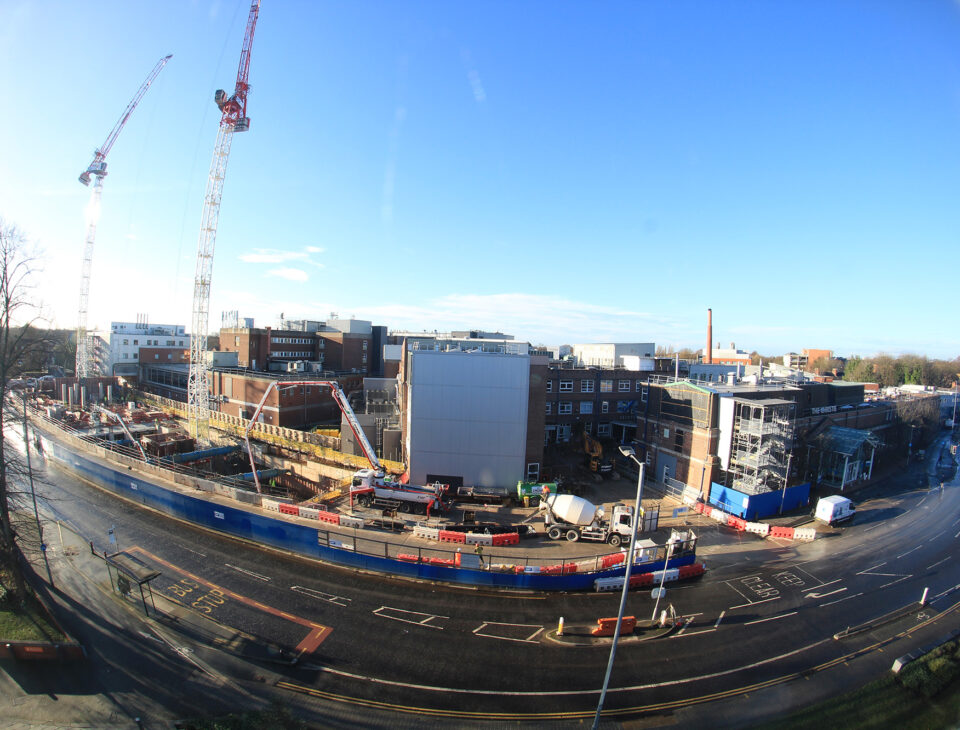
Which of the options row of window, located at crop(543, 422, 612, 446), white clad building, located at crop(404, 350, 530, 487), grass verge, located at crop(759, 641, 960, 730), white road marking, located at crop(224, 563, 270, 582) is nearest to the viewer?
grass verge, located at crop(759, 641, 960, 730)

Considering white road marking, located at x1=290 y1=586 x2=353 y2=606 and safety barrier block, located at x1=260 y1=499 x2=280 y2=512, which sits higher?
safety barrier block, located at x1=260 y1=499 x2=280 y2=512

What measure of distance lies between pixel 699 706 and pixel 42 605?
2522cm

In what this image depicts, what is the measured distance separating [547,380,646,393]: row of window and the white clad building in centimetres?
1269

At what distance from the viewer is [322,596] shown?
61.7ft

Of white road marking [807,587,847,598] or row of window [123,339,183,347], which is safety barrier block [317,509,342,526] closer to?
white road marking [807,587,847,598]

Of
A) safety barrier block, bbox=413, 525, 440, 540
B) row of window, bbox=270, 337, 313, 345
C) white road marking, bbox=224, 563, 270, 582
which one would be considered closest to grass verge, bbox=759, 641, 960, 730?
safety barrier block, bbox=413, 525, 440, 540

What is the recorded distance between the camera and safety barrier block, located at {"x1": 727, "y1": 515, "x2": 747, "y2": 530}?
27.8 m

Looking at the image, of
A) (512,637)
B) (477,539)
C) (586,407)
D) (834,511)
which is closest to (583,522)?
(477,539)

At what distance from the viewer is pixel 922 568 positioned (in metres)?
23.5

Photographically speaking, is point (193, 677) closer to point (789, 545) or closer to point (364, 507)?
point (364, 507)

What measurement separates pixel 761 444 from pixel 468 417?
21.9 m

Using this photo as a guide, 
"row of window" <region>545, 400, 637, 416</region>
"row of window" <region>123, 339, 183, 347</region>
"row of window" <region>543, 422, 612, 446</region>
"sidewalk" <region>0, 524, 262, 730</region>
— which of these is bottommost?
"sidewalk" <region>0, 524, 262, 730</region>

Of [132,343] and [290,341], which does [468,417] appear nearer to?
[290,341]

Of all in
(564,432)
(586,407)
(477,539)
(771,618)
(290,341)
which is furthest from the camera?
(290,341)
